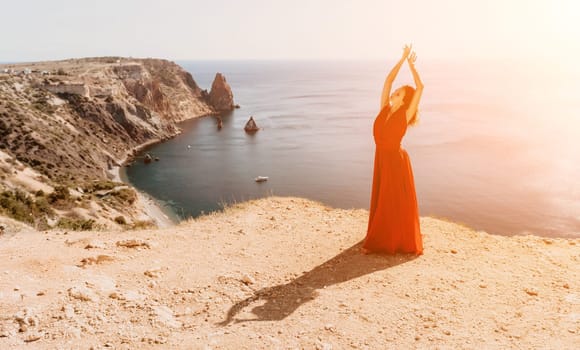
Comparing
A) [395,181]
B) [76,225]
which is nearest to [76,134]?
[76,225]

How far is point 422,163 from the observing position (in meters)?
58.5

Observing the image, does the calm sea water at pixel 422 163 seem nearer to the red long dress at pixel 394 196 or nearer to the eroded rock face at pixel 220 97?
the eroded rock face at pixel 220 97

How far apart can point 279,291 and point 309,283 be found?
0.83 metres

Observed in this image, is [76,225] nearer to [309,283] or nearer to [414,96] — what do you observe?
[309,283]

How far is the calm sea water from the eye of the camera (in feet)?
143

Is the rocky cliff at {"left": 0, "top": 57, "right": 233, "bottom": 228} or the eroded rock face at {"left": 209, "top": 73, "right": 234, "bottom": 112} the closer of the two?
the rocky cliff at {"left": 0, "top": 57, "right": 233, "bottom": 228}

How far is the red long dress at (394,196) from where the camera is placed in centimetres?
1085

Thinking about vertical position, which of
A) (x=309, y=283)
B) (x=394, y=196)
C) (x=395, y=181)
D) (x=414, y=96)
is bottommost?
(x=309, y=283)

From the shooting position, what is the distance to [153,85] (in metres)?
90.3

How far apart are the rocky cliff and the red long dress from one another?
11.7 metres

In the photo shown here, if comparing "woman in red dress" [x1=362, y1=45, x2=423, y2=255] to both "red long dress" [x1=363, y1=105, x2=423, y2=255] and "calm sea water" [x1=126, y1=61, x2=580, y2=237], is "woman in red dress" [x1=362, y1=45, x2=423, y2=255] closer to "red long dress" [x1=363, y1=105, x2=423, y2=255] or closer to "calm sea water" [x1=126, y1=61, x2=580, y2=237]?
"red long dress" [x1=363, y1=105, x2=423, y2=255]

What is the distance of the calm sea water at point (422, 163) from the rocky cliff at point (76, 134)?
18.1ft

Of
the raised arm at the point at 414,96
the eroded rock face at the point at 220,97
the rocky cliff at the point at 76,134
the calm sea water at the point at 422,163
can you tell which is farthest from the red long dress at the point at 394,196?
the eroded rock face at the point at 220,97

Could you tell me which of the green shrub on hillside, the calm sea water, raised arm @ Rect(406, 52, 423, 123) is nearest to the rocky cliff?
the green shrub on hillside
